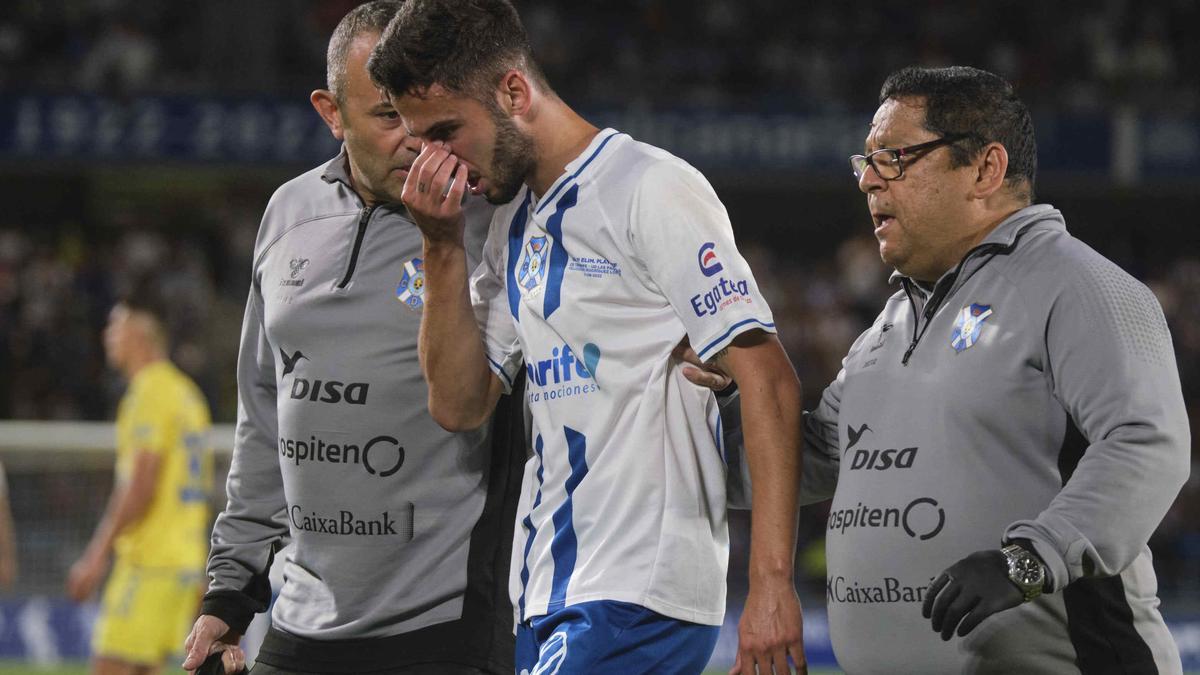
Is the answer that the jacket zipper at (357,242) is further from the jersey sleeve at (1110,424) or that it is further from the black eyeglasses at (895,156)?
the jersey sleeve at (1110,424)

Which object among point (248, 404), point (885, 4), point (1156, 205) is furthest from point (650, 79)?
point (248, 404)

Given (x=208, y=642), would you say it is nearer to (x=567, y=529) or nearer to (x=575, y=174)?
(x=567, y=529)

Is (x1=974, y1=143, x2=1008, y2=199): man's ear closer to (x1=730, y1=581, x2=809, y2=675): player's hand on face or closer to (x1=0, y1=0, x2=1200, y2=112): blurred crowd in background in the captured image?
(x1=730, y1=581, x2=809, y2=675): player's hand on face

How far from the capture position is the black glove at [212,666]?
11.6 feet

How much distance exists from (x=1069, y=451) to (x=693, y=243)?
78cm

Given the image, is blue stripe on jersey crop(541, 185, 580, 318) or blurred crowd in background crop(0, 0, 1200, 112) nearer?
Answer: blue stripe on jersey crop(541, 185, 580, 318)

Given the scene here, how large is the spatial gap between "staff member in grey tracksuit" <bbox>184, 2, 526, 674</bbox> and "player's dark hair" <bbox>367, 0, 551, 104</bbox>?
303 mm

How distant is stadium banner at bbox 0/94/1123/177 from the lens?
1600cm

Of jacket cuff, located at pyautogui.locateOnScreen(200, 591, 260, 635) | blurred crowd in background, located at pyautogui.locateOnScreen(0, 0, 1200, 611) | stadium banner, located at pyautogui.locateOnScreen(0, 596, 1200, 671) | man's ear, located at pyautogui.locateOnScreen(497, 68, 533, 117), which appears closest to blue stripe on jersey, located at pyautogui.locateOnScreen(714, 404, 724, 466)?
man's ear, located at pyautogui.locateOnScreen(497, 68, 533, 117)

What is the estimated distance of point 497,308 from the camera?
3.25 meters

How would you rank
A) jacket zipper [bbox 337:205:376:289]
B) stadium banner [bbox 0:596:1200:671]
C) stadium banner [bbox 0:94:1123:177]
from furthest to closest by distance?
stadium banner [bbox 0:94:1123:177] < stadium banner [bbox 0:596:1200:671] < jacket zipper [bbox 337:205:376:289]

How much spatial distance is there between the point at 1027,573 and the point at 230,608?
1913 mm

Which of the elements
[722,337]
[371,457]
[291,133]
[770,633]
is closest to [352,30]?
[371,457]

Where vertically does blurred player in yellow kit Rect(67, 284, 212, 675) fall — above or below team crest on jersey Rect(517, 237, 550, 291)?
below
